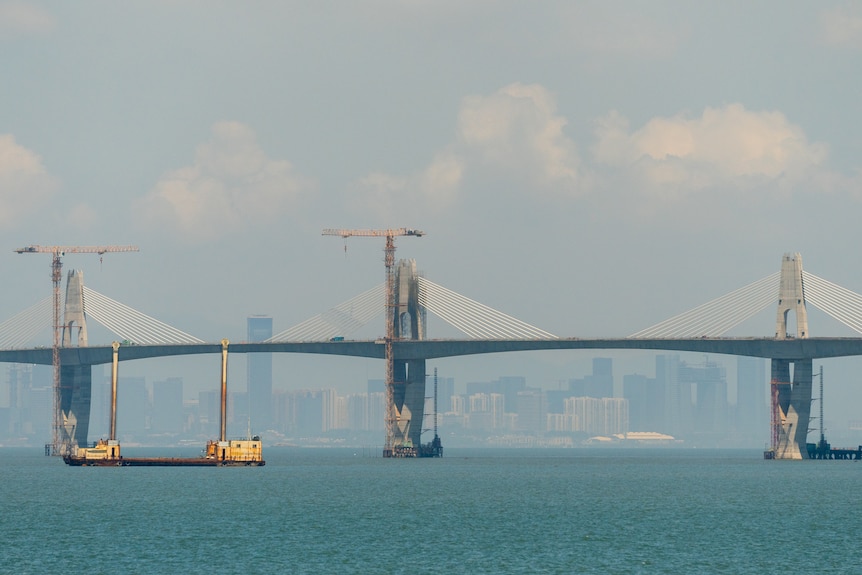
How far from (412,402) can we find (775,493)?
63.8 metres

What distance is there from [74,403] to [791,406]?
83.5 metres

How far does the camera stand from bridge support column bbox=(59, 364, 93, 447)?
189125mm

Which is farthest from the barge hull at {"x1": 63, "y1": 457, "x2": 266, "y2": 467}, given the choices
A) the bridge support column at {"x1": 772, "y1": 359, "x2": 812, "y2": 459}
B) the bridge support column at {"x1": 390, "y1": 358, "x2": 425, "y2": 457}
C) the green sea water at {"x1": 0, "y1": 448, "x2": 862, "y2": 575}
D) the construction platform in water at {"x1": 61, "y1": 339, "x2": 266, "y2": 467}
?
the bridge support column at {"x1": 772, "y1": 359, "x2": 812, "y2": 459}

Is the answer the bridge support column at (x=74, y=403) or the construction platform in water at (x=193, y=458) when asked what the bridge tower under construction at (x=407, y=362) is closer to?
the construction platform in water at (x=193, y=458)

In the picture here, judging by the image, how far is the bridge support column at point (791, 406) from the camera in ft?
489

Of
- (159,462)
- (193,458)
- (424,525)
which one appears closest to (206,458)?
(193,458)

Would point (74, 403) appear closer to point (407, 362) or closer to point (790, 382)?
point (407, 362)

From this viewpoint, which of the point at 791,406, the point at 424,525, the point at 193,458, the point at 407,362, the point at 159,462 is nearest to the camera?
the point at 424,525

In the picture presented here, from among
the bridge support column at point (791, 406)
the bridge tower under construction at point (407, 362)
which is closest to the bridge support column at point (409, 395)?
the bridge tower under construction at point (407, 362)

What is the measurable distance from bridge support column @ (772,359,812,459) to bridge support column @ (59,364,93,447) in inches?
3132

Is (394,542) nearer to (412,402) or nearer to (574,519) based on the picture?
(574,519)

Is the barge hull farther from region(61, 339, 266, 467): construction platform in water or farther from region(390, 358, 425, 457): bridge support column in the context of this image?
region(390, 358, 425, 457): bridge support column

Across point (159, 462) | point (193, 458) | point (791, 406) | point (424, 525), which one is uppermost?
point (791, 406)

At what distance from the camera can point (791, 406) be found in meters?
151
